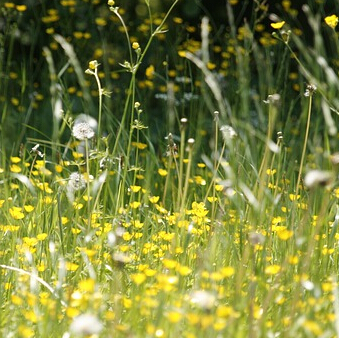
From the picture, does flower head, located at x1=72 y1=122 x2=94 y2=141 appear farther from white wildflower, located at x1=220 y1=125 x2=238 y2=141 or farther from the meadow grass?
white wildflower, located at x1=220 y1=125 x2=238 y2=141

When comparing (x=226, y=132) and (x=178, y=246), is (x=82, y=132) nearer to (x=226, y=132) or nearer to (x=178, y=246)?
(x=178, y=246)

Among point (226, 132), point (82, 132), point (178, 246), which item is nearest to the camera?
point (226, 132)

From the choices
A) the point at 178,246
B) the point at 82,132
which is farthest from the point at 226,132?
the point at 82,132

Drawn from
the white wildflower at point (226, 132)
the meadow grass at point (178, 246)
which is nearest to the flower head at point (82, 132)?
the meadow grass at point (178, 246)

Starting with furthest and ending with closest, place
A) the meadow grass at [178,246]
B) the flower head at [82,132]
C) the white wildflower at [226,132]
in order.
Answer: the flower head at [82,132] → the white wildflower at [226,132] → the meadow grass at [178,246]

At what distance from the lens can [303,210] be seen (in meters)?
2.73

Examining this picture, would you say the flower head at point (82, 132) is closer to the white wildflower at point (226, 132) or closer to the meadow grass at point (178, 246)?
the meadow grass at point (178, 246)

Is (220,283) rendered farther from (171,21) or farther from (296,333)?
(171,21)

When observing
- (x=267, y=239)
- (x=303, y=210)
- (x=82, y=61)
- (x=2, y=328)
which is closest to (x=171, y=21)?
(x=82, y=61)

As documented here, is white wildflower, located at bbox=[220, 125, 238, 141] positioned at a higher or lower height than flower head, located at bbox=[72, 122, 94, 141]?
higher

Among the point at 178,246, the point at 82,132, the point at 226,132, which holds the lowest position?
the point at 178,246

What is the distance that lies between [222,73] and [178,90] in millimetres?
304

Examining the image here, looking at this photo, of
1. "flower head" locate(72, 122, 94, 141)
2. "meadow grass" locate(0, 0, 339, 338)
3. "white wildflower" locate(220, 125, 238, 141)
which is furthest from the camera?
"flower head" locate(72, 122, 94, 141)

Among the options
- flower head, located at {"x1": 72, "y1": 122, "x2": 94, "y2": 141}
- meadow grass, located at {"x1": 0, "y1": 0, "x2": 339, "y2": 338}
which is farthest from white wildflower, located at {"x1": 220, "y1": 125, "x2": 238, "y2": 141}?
flower head, located at {"x1": 72, "y1": 122, "x2": 94, "y2": 141}
